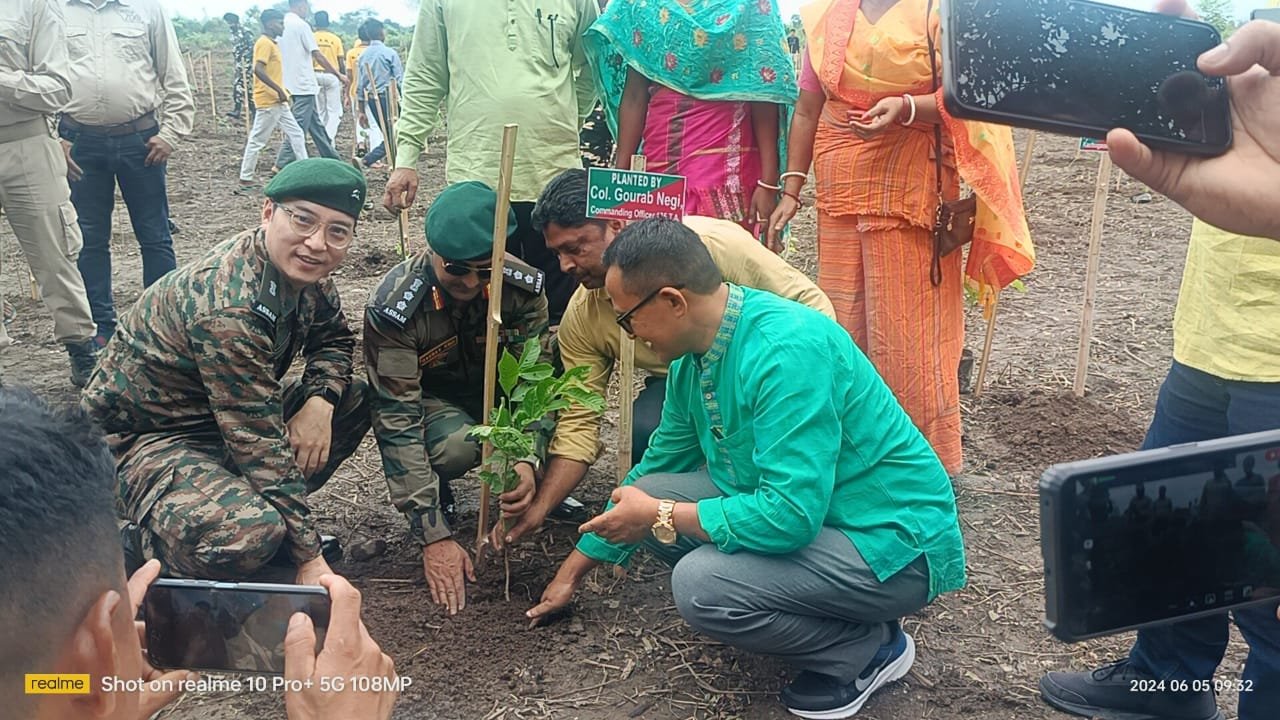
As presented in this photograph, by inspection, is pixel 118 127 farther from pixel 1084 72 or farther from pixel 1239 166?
pixel 1239 166

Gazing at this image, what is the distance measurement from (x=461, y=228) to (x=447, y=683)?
131 cm

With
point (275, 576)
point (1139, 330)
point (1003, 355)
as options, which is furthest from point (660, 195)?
point (1139, 330)

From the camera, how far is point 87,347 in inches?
183

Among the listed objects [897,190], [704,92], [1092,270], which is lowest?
[1092,270]

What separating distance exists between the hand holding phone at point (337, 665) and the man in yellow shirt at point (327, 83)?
10.1 meters

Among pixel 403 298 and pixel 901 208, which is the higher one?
pixel 901 208

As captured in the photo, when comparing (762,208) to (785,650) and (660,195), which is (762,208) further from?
(785,650)

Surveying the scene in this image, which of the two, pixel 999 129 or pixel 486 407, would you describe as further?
pixel 999 129

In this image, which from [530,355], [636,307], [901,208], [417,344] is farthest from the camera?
[901,208]

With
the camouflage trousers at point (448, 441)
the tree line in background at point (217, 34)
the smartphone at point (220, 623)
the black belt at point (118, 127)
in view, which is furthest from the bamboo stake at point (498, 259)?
the tree line in background at point (217, 34)

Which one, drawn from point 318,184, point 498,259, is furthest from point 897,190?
point 318,184

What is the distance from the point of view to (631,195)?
8.44ft

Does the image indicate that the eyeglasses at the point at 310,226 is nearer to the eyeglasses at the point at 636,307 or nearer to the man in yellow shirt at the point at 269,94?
the eyeglasses at the point at 636,307

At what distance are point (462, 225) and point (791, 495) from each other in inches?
52.1
